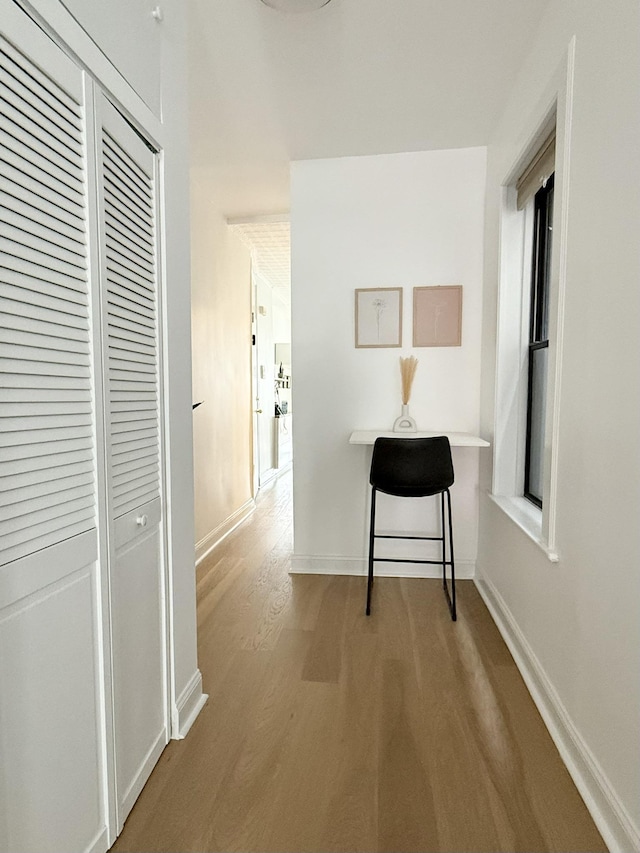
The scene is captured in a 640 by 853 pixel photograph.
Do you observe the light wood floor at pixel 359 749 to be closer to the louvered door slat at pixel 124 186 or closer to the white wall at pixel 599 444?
the white wall at pixel 599 444

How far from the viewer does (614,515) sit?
1.19 meters

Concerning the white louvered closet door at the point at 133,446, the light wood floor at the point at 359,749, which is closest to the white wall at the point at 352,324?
the light wood floor at the point at 359,749

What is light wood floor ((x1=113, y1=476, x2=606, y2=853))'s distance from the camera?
1204 mm

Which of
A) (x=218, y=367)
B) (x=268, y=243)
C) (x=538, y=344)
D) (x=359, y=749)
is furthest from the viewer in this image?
(x=268, y=243)

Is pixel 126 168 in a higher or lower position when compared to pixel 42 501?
higher

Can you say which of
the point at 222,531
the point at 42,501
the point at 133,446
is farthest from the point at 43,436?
the point at 222,531

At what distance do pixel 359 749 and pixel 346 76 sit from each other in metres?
2.77

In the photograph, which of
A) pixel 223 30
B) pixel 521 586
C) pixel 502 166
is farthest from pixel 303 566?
pixel 223 30

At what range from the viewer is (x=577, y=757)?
1356 mm

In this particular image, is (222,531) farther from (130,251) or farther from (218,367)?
(130,251)

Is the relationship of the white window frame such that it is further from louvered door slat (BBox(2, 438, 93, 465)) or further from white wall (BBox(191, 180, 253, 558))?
white wall (BBox(191, 180, 253, 558))

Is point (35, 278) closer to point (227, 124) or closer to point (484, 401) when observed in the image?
point (227, 124)

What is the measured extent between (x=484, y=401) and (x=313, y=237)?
4.90 ft

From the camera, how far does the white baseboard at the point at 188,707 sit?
1.53m
